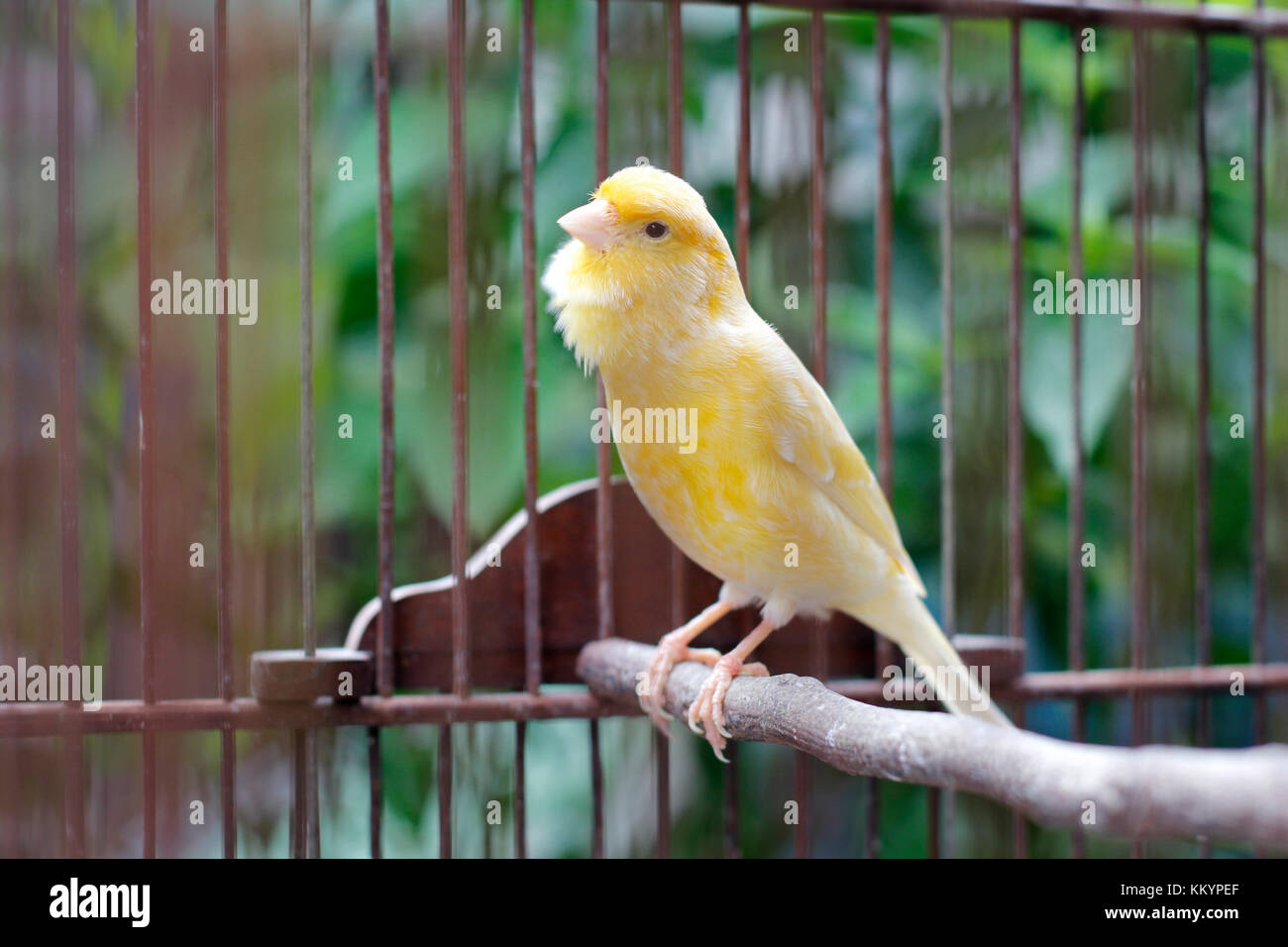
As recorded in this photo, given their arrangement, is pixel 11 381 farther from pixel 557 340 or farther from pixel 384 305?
pixel 557 340

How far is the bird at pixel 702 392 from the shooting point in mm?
1050

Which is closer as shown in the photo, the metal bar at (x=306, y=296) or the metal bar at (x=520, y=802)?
the metal bar at (x=306, y=296)

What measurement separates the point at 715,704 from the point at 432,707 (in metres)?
0.35

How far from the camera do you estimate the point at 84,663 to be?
3.74 feet

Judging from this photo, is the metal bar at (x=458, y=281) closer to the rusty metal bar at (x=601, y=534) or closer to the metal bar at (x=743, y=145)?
the rusty metal bar at (x=601, y=534)

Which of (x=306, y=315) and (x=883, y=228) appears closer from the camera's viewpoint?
(x=306, y=315)

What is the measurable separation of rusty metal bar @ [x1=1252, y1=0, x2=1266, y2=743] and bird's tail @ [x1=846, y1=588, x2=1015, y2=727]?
0.45m

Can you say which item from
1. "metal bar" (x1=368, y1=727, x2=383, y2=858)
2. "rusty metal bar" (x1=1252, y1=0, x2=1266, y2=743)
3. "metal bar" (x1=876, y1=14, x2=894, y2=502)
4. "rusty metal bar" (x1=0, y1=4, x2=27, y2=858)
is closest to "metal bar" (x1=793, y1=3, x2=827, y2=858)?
"metal bar" (x1=876, y1=14, x2=894, y2=502)

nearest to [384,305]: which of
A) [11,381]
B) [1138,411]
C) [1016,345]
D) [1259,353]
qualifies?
[11,381]

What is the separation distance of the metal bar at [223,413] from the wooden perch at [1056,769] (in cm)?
61

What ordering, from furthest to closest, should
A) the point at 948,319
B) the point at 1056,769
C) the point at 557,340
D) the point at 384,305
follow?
the point at 557,340 < the point at 948,319 < the point at 384,305 < the point at 1056,769

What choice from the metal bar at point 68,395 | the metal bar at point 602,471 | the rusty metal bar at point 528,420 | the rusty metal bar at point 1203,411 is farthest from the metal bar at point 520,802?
the rusty metal bar at point 1203,411

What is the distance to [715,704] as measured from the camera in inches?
41.6
